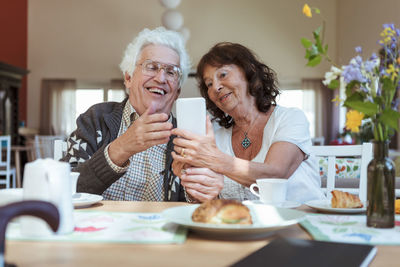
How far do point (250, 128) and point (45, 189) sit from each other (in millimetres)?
1206

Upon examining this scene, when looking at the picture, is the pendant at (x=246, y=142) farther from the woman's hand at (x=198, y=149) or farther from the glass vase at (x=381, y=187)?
the glass vase at (x=381, y=187)

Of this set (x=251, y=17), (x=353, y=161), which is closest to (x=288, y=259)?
(x=353, y=161)

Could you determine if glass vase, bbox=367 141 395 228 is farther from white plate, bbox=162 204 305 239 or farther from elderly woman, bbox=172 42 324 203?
elderly woman, bbox=172 42 324 203

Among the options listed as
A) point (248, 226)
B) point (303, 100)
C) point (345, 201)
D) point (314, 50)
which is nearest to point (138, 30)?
point (303, 100)

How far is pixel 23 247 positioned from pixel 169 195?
0.97m

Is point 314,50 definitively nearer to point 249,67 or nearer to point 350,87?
point 350,87

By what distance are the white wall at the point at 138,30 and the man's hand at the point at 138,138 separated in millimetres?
7893

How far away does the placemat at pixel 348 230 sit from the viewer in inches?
33.7

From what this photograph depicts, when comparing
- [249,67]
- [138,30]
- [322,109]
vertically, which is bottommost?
[249,67]

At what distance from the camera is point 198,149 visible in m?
1.41

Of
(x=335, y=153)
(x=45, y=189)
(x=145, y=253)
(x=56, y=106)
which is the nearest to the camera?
(x=145, y=253)

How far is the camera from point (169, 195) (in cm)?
173

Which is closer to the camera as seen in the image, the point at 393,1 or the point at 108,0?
the point at 393,1

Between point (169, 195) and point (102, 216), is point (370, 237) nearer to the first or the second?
point (102, 216)
